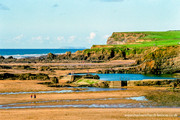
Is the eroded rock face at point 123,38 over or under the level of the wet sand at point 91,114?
over

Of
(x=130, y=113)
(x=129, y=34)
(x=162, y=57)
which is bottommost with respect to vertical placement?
(x=130, y=113)

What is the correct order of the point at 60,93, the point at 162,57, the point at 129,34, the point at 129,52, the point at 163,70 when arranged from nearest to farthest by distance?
1. the point at 60,93
2. the point at 163,70
3. the point at 162,57
4. the point at 129,52
5. the point at 129,34

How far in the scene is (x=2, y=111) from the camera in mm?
31219

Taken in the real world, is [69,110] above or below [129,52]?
below

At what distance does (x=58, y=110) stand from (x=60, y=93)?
35.9ft

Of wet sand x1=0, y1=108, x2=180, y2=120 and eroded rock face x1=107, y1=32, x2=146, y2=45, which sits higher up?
eroded rock face x1=107, y1=32, x2=146, y2=45

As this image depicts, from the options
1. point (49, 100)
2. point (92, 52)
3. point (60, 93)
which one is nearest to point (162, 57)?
point (60, 93)

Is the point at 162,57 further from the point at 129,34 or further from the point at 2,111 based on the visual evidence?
the point at 129,34

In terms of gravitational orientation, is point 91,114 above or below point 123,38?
below

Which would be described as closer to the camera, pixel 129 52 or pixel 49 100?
pixel 49 100

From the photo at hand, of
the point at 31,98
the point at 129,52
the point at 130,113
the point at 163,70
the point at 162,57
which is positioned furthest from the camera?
the point at 129,52

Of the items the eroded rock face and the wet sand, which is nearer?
the wet sand

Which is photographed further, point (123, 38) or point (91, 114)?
point (123, 38)

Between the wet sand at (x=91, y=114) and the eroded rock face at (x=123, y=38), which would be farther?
the eroded rock face at (x=123, y=38)
